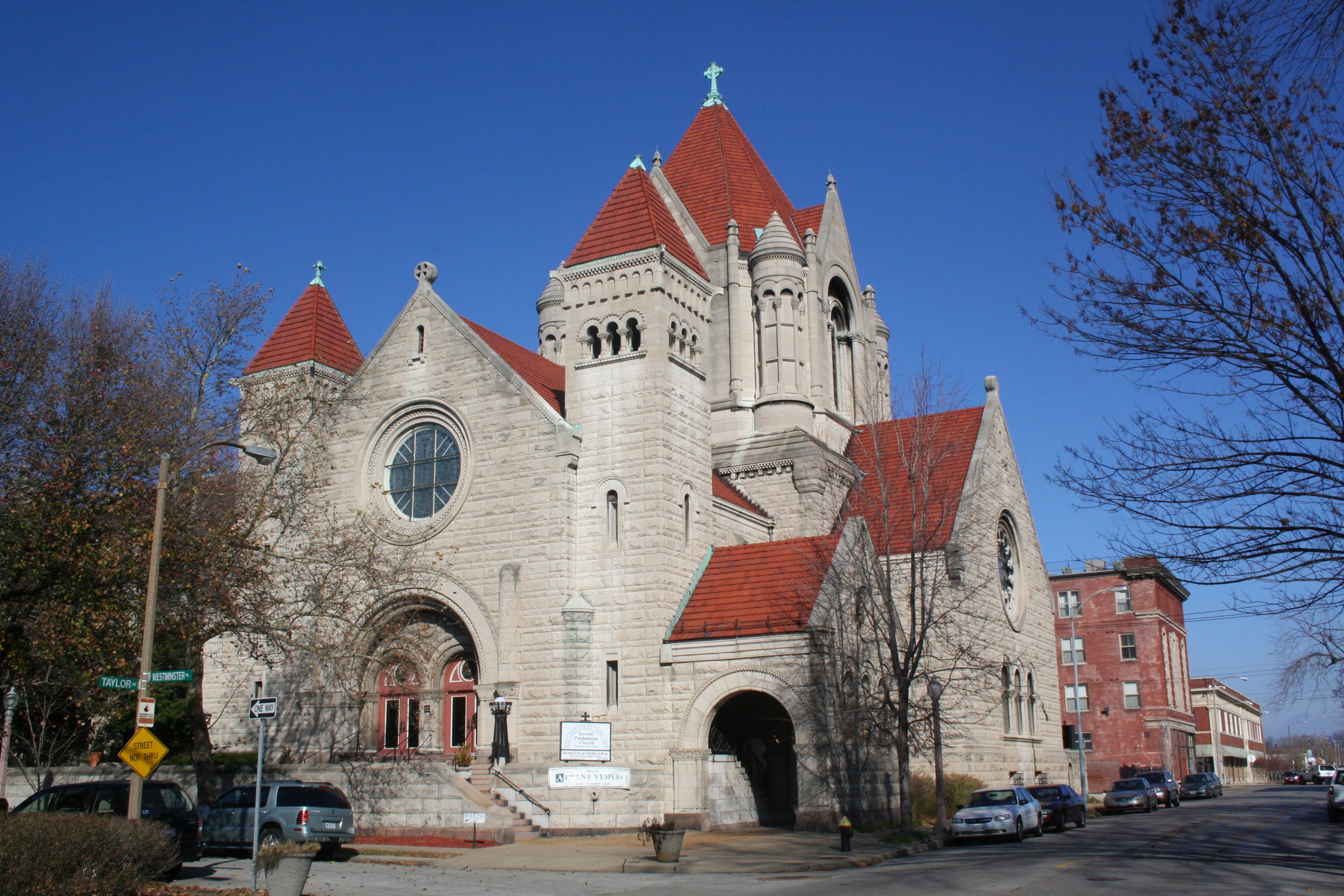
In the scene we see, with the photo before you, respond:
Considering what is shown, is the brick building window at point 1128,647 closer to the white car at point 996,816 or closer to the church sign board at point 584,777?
the white car at point 996,816

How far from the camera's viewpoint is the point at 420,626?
98.3ft

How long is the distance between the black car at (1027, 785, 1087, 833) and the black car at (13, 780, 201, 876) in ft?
64.3

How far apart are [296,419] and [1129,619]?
50381mm

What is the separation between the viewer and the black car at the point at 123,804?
18.3 m

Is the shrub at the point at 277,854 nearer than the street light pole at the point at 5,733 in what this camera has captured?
Yes

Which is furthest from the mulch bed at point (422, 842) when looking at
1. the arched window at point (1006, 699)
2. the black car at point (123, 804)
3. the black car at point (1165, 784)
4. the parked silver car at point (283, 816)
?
the black car at point (1165, 784)

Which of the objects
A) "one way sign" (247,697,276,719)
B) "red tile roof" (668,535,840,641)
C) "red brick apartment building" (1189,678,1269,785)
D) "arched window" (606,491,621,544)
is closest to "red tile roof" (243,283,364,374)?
"arched window" (606,491,621,544)

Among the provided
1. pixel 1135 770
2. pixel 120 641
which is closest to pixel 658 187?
pixel 120 641

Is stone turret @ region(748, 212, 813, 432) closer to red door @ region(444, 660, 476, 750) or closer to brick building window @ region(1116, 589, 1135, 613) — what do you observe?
red door @ region(444, 660, 476, 750)

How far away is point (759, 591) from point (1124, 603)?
142 feet

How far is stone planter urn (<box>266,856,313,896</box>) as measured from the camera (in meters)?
13.7

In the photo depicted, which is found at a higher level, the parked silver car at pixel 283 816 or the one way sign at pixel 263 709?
the one way sign at pixel 263 709

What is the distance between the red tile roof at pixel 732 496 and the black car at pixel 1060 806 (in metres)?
10.8

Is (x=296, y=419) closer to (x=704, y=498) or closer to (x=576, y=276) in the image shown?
(x=576, y=276)
